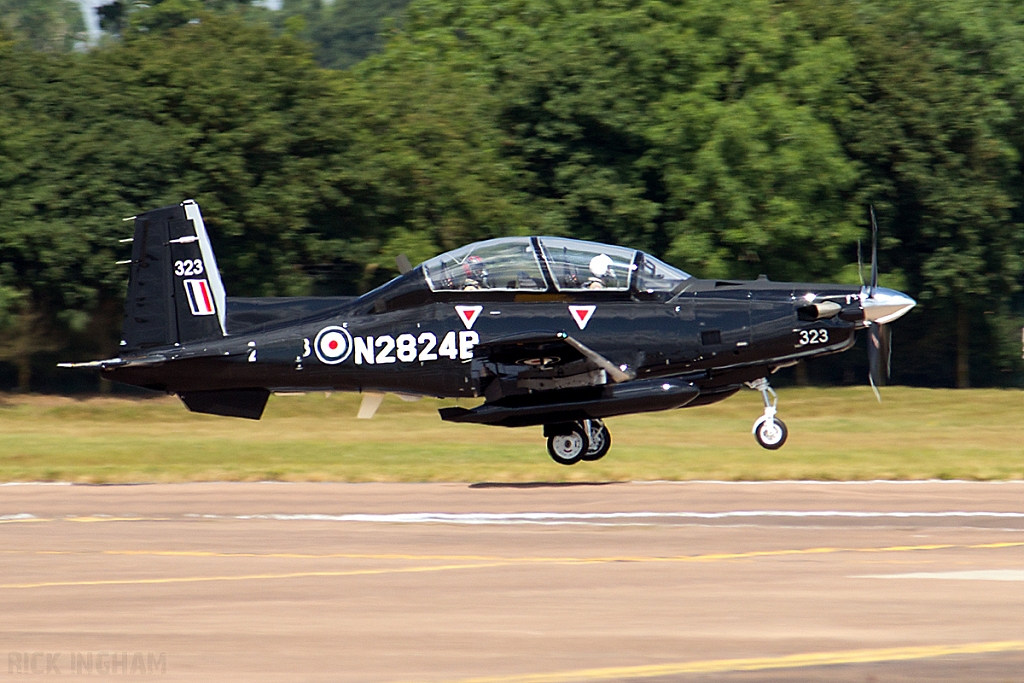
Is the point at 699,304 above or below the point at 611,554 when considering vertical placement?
above

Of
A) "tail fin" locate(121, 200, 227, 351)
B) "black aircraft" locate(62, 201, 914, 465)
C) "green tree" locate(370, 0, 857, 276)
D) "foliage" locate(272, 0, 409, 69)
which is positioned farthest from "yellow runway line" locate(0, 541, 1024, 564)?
"foliage" locate(272, 0, 409, 69)

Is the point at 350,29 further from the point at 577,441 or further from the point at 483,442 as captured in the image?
the point at 577,441

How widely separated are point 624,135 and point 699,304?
20298 millimetres

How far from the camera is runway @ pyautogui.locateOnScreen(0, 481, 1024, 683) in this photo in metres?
7.22

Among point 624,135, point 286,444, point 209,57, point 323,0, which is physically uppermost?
point 323,0

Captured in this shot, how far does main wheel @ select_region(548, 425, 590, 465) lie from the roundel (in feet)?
9.31

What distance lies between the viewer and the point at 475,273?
53.4 feet

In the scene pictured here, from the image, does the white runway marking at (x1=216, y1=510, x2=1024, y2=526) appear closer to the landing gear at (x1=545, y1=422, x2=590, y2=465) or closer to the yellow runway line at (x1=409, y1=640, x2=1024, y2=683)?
the landing gear at (x1=545, y1=422, x2=590, y2=465)

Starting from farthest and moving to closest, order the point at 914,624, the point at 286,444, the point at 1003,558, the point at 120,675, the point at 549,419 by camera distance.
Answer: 1. the point at 286,444
2. the point at 549,419
3. the point at 1003,558
4. the point at 914,624
5. the point at 120,675

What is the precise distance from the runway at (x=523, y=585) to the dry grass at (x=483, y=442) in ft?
8.38

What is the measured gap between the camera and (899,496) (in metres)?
14.4

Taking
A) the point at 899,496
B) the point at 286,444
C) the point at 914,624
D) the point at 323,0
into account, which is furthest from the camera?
the point at 323,0

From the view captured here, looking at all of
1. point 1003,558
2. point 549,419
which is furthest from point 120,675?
point 549,419

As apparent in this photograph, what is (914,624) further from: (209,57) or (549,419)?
(209,57)
